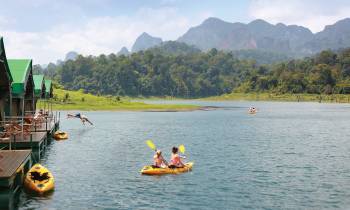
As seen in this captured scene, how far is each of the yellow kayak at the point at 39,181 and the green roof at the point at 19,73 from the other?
17.0 m

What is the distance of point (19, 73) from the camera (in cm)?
4769

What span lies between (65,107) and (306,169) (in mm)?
111821

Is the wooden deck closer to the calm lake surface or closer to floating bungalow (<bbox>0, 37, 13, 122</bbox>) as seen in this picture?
the calm lake surface

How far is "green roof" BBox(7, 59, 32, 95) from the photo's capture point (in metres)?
46.1

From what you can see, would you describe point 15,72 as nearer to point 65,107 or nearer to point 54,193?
point 54,193

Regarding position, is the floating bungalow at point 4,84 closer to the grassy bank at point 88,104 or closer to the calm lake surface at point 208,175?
the calm lake surface at point 208,175

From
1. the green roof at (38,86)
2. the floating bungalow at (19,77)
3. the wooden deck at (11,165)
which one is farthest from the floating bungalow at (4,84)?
the green roof at (38,86)

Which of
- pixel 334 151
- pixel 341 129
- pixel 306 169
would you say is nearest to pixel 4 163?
pixel 306 169

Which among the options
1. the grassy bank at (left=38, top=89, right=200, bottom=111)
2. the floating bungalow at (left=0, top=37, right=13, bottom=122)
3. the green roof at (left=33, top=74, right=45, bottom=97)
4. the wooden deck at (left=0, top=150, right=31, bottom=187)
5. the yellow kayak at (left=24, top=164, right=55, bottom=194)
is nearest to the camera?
the wooden deck at (left=0, top=150, right=31, bottom=187)

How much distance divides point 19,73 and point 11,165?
21.0m

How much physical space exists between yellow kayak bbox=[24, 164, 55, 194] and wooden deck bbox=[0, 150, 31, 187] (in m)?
0.87

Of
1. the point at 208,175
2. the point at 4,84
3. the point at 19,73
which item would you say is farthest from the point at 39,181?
the point at 19,73

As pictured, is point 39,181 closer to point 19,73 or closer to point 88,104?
point 19,73

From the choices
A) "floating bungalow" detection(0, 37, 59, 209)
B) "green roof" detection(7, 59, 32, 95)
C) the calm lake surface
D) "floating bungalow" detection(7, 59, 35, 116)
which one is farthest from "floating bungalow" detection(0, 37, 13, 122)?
the calm lake surface
